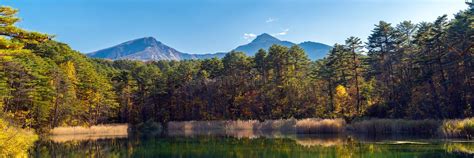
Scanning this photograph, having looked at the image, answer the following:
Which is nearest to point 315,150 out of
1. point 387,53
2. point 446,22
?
point 446,22

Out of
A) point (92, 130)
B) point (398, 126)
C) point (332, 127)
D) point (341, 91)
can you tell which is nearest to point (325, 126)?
point (332, 127)

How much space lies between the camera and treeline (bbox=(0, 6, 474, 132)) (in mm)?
33406

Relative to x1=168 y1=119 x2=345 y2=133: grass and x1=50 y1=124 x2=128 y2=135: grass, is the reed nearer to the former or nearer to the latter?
x1=168 y1=119 x2=345 y2=133: grass

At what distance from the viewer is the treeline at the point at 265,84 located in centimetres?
3341

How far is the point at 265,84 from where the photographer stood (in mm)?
58500

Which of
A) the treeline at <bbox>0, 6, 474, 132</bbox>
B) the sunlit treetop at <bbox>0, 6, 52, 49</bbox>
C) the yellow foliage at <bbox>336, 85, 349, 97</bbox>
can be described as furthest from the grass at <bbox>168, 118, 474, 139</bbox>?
the sunlit treetop at <bbox>0, 6, 52, 49</bbox>

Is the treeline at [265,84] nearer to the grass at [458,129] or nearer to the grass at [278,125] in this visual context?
the grass at [278,125]

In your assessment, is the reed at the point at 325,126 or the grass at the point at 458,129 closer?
the grass at the point at 458,129

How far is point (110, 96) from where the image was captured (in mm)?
59844

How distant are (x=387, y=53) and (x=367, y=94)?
5067 millimetres

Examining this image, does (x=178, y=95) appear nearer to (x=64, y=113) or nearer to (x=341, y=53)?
(x=64, y=113)

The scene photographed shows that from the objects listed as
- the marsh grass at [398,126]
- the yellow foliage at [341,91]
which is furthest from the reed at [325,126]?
the yellow foliage at [341,91]

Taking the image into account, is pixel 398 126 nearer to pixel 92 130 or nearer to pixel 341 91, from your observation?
pixel 341 91

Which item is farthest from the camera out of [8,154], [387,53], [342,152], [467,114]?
[387,53]
